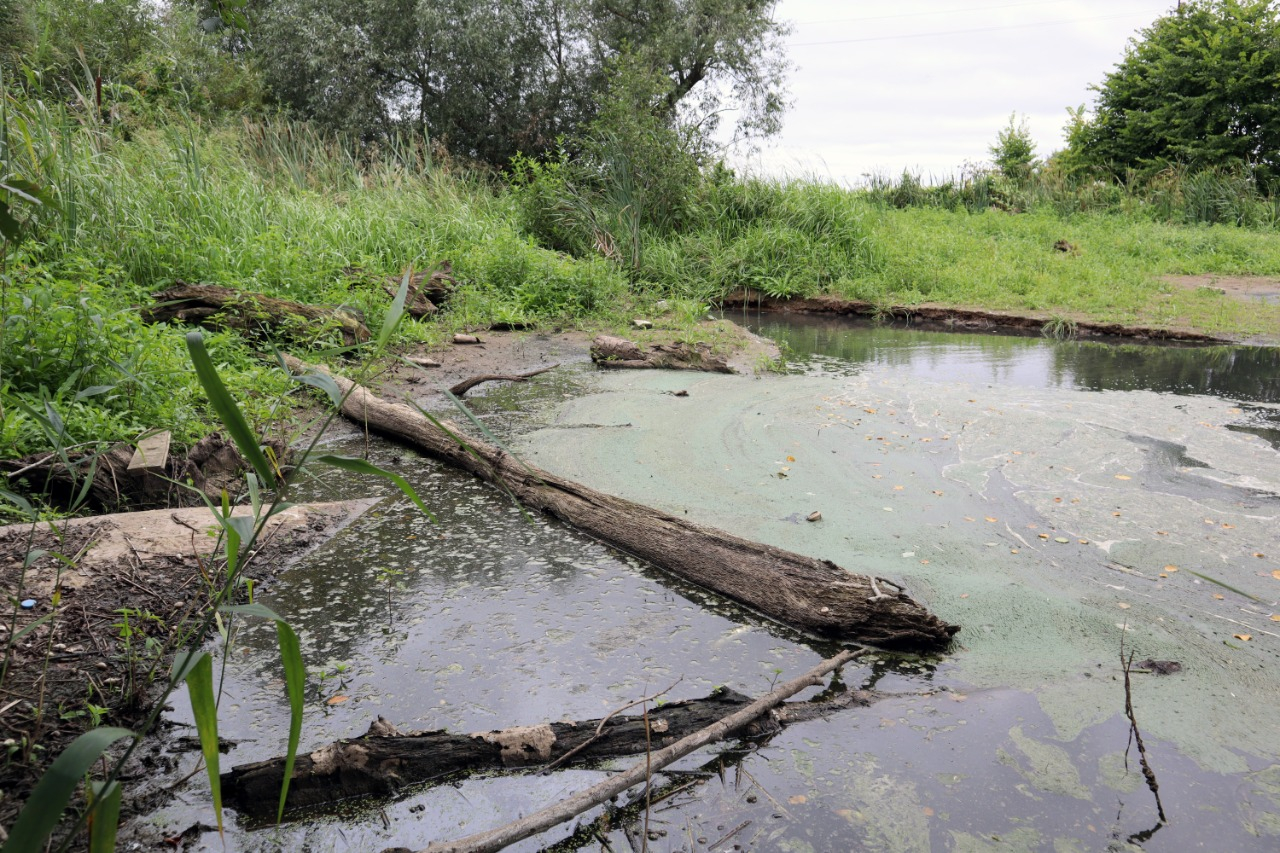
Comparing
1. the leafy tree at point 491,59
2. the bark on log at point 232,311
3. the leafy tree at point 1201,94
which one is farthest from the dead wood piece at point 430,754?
the leafy tree at point 1201,94

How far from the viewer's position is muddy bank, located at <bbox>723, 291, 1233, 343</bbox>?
26.2ft

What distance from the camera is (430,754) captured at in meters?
1.82

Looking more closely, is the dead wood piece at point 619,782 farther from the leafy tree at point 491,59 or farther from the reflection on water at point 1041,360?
the leafy tree at point 491,59

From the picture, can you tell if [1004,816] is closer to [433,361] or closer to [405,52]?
[433,361]

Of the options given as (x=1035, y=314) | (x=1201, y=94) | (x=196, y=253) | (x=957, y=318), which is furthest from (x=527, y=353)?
(x=1201, y=94)

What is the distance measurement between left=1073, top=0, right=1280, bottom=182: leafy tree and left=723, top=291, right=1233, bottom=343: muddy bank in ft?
36.7

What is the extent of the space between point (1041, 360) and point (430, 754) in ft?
20.9

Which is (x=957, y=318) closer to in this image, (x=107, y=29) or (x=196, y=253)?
(x=196, y=253)

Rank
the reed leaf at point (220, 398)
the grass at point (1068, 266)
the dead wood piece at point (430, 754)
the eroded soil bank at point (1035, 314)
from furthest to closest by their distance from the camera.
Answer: the grass at point (1068, 266), the eroded soil bank at point (1035, 314), the dead wood piece at point (430, 754), the reed leaf at point (220, 398)

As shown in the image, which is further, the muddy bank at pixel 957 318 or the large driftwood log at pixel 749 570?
the muddy bank at pixel 957 318

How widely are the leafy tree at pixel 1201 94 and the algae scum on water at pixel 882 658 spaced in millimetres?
16205

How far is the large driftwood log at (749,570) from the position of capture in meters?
2.37

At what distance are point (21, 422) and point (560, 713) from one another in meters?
2.29

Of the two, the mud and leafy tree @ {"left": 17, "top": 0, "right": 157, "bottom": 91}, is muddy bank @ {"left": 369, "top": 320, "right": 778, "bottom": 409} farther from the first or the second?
leafy tree @ {"left": 17, "top": 0, "right": 157, "bottom": 91}
